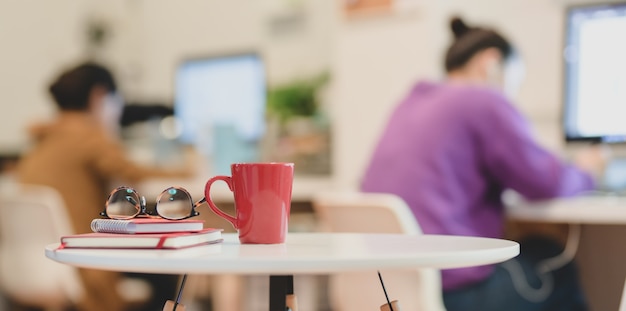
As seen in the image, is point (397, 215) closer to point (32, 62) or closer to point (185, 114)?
point (185, 114)

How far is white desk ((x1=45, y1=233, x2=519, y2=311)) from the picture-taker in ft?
2.50

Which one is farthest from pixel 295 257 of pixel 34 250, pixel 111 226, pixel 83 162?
pixel 83 162

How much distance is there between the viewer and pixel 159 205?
99 centimetres

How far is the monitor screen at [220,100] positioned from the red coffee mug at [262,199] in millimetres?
2003

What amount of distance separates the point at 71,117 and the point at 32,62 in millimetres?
1862

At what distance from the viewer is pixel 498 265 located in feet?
6.21

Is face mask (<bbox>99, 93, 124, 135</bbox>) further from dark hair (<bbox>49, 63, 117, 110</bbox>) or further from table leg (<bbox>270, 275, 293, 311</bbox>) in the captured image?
table leg (<bbox>270, 275, 293, 311</bbox>)

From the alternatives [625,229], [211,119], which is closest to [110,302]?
[211,119]

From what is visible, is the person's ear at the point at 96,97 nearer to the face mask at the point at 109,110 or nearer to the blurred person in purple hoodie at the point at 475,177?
the face mask at the point at 109,110

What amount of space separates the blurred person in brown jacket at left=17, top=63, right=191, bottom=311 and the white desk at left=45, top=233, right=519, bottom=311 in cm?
168

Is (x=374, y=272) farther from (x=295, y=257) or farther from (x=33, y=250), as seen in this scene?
(x=33, y=250)

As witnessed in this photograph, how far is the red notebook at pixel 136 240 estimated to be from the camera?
2.95ft

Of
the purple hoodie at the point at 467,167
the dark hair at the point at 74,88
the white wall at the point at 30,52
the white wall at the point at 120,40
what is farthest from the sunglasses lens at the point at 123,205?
the white wall at the point at 30,52

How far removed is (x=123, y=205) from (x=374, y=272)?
0.78 metres
